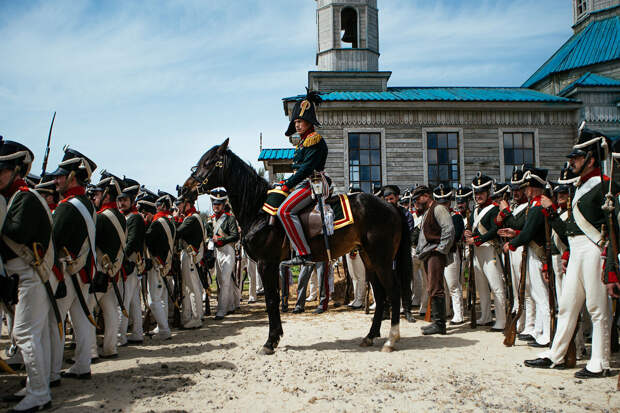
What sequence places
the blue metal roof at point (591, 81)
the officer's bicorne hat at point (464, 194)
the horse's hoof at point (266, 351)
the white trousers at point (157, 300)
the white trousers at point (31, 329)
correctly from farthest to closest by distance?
the blue metal roof at point (591, 81) < the officer's bicorne hat at point (464, 194) < the white trousers at point (157, 300) < the horse's hoof at point (266, 351) < the white trousers at point (31, 329)

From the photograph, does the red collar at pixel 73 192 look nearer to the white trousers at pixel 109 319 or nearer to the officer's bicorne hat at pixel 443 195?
the white trousers at pixel 109 319

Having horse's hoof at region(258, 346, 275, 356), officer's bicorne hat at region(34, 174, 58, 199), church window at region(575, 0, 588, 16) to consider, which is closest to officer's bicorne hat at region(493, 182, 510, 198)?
horse's hoof at region(258, 346, 275, 356)

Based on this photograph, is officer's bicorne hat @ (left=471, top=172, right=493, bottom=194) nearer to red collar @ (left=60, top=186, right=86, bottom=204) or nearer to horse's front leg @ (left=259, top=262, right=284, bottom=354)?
horse's front leg @ (left=259, top=262, right=284, bottom=354)

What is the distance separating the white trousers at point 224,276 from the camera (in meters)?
9.39

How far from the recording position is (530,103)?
1659 centimetres

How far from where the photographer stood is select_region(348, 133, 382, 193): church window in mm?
16484

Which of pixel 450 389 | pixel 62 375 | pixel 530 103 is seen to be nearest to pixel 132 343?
pixel 62 375

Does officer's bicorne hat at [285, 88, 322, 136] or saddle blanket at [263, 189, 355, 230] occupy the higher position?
officer's bicorne hat at [285, 88, 322, 136]

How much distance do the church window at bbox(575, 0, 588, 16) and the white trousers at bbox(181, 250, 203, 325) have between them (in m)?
26.3

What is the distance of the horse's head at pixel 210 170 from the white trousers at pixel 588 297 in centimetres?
488

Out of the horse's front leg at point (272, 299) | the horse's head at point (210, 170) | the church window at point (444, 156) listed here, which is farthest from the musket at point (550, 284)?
the church window at point (444, 156)

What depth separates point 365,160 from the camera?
1659 centimetres

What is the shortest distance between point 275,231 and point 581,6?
26.7 metres

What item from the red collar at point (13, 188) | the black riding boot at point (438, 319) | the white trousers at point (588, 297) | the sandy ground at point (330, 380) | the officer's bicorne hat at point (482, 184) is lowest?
the sandy ground at point (330, 380)
